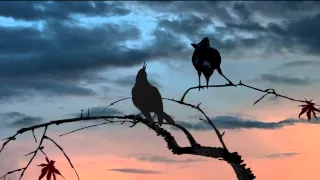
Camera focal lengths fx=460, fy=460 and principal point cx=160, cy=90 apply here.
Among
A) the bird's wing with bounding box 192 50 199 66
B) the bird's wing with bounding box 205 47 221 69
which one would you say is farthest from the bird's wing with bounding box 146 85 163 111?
the bird's wing with bounding box 205 47 221 69

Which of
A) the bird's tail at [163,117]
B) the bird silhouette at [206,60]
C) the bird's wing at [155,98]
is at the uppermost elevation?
the bird silhouette at [206,60]

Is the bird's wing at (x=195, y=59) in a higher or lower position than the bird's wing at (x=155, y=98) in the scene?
higher

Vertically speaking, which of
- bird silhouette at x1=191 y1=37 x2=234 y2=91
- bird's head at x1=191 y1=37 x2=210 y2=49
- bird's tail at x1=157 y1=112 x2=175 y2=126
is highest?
bird's head at x1=191 y1=37 x2=210 y2=49

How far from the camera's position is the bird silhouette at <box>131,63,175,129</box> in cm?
425

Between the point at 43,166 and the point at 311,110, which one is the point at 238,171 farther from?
the point at 43,166

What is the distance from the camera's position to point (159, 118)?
4.32 m

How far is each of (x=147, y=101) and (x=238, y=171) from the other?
137 centimetres

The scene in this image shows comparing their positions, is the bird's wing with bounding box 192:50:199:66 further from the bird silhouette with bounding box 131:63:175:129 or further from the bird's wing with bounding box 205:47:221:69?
the bird silhouette with bounding box 131:63:175:129

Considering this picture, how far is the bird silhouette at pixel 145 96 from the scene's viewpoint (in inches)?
167

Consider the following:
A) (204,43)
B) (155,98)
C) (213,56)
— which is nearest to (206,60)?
(213,56)

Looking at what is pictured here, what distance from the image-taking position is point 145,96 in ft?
13.9

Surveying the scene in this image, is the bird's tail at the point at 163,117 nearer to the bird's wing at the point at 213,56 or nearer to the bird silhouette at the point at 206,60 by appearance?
the bird silhouette at the point at 206,60

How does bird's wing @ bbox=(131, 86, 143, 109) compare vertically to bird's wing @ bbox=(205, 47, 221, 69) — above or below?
below

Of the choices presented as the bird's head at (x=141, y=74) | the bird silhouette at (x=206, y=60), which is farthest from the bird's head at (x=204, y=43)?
the bird's head at (x=141, y=74)
